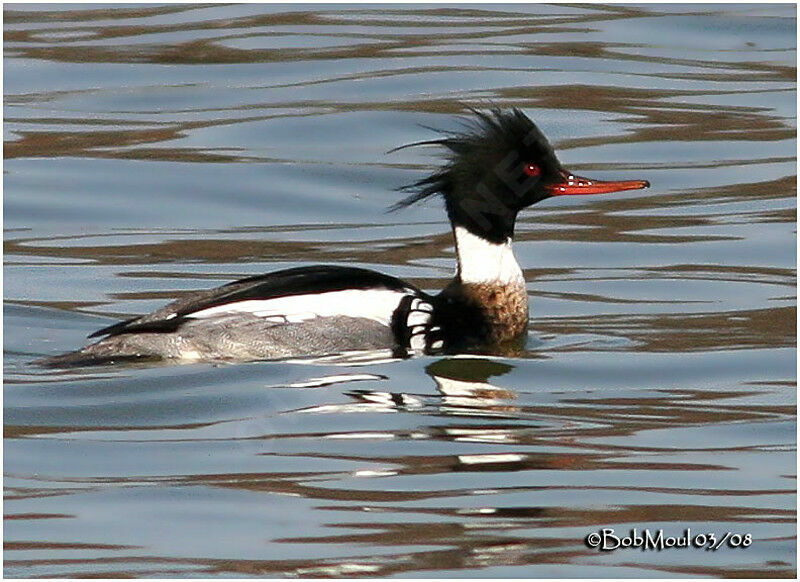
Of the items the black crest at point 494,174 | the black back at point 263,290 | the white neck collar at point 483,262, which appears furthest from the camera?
the white neck collar at point 483,262

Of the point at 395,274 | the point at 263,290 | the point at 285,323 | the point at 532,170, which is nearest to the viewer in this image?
the point at 263,290

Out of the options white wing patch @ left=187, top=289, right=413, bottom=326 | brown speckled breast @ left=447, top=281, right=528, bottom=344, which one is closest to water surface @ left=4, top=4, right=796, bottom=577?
brown speckled breast @ left=447, top=281, right=528, bottom=344

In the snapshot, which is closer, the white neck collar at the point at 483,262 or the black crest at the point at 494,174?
the black crest at the point at 494,174

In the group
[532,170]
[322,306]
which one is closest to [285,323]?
[322,306]

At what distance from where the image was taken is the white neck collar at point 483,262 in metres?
9.52

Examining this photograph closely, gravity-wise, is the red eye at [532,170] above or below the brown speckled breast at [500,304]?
above

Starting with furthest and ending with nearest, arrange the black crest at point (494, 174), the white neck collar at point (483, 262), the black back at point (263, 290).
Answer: the white neck collar at point (483, 262)
the black crest at point (494, 174)
the black back at point (263, 290)

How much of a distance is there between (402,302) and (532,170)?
101 centimetres

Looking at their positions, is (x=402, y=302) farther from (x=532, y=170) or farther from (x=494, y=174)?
(x=532, y=170)

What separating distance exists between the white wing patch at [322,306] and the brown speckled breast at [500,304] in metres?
0.50

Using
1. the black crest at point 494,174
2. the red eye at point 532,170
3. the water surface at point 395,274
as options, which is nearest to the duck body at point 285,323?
the water surface at point 395,274

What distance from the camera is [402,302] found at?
9078 mm

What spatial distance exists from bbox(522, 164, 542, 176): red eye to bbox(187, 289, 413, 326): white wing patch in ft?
3.01

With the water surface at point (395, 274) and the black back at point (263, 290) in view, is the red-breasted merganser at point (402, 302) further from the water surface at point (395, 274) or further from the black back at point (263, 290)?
the water surface at point (395, 274)
